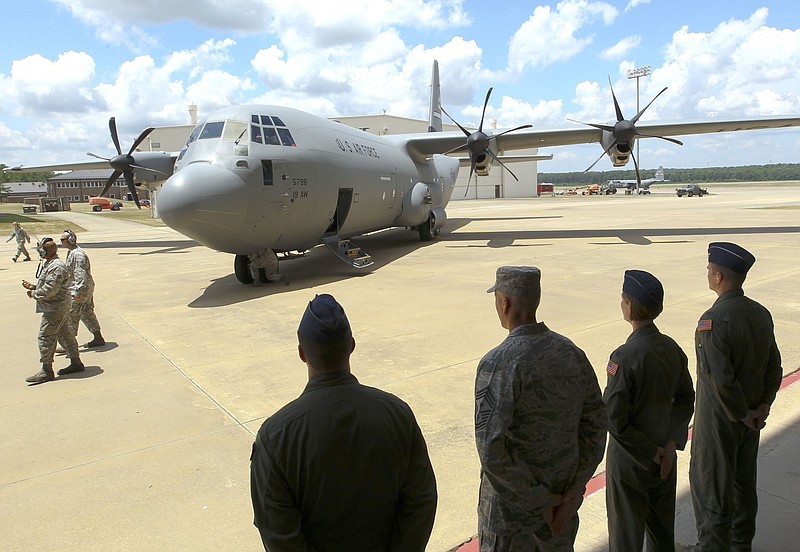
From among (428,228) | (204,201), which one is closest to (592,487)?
(204,201)

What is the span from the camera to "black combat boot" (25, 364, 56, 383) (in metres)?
6.81

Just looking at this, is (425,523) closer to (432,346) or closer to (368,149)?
(432,346)

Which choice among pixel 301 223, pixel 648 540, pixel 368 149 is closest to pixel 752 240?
pixel 368 149

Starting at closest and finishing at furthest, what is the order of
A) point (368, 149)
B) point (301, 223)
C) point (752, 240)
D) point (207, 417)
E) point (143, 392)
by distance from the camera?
point (207, 417)
point (143, 392)
point (301, 223)
point (368, 149)
point (752, 240)

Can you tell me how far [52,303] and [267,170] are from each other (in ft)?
18.3

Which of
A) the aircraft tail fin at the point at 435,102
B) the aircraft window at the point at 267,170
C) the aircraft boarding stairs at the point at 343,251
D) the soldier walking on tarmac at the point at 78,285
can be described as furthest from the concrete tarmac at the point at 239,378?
the aircraft tail fin at the point at 435,102

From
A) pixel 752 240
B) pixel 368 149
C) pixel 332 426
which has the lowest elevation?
pixel 752 240

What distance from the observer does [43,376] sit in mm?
6844

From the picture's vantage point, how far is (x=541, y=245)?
18.3m

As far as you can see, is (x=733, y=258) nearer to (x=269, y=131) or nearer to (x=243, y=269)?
(x=269, y=131)

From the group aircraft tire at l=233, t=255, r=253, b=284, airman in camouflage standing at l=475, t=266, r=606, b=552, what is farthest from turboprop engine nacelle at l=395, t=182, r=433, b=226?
airman in camouflage standing at l=475, t=266, r=606, b=552

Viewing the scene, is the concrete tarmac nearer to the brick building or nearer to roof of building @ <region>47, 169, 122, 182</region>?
the brick building

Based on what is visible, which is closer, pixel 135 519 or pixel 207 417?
pixel 135 519

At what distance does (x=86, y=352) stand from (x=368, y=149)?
9.91 m
